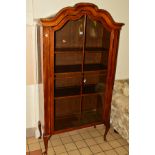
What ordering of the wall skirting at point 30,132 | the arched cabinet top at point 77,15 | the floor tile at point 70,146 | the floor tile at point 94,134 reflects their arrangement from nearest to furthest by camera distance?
the arched cabinet top at point 77,15
the floor tile at point 70,146
the wall skirting at point 30,132
the floor tile at point 94,134

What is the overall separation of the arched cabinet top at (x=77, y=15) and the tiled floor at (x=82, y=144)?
5.28ft

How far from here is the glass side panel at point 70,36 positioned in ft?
8.13

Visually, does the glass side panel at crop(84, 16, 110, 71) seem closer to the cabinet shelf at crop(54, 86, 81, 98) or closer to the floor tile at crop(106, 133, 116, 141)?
the cabinet shelf at crop(54, 86, 81, 98)

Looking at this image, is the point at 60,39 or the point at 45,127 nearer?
the point at 45,127

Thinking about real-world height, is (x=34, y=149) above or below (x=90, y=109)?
below

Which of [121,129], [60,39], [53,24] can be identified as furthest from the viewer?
[121,129]

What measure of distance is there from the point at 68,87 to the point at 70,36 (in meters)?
0.70

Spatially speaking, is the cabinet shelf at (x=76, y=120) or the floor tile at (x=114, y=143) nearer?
the cabinet shelf at (x=76, y=120)

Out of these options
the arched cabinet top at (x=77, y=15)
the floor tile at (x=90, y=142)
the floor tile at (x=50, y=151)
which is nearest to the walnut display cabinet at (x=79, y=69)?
the arched cabinet top at (x=77, y=15)

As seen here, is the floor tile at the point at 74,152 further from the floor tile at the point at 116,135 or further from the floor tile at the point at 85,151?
the floor tile at the point at 116,135

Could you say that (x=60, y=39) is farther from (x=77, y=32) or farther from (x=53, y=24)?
(x=53, y=24)
